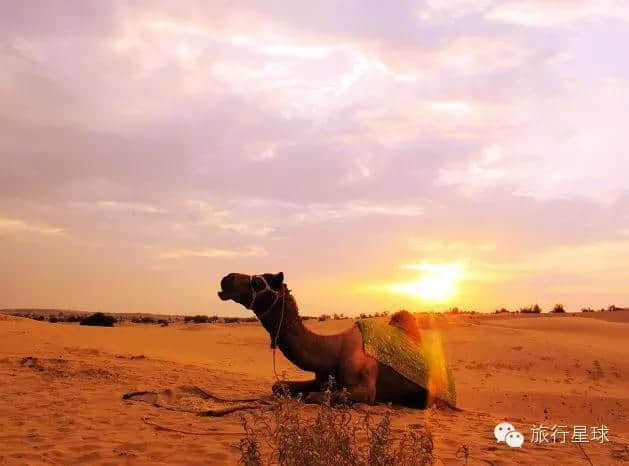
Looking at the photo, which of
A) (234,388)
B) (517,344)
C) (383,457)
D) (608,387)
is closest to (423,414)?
(234,388)

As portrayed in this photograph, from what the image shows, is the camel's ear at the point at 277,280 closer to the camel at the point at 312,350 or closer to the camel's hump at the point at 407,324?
the camel at the point at 312,350

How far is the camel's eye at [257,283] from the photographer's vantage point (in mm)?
8428

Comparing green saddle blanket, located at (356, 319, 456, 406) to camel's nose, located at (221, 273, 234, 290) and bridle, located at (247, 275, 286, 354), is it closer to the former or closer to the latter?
bridle, located at (247, 275, 286, 354)

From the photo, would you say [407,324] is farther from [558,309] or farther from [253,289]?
[558,309]

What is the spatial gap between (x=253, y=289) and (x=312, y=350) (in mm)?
1327

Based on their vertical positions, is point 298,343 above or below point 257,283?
below

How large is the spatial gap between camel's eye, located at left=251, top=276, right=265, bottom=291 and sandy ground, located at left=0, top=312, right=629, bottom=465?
172 centimetres

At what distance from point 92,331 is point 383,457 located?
21.5m

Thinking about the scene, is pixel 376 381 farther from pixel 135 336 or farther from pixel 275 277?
pixel 135 336

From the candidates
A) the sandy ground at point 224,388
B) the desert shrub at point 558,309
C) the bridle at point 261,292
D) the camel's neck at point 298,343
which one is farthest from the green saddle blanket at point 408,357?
the desert shrub at point 558,309

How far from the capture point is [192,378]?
12.4 metres

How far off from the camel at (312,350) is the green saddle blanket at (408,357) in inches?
4.1

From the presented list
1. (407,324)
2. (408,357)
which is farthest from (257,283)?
(407,324)

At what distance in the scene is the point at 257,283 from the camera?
332 inches
